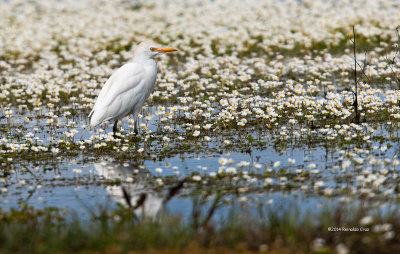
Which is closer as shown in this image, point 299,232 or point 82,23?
point 299,232

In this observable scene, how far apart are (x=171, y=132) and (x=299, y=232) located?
17.6ft

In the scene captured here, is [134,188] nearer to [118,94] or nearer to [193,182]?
[193,182]

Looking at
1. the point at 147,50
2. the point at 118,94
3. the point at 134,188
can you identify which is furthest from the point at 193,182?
the point at 147,50

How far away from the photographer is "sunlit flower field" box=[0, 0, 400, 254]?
7.18m

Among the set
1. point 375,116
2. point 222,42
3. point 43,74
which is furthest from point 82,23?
point 375,116

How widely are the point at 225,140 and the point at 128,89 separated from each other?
2036mm

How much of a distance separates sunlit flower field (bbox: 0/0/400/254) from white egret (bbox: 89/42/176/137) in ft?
0.96

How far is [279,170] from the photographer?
862cm

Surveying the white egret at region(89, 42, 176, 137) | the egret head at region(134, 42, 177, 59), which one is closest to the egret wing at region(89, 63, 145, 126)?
the white egret at region(89, 42, 176, 137)

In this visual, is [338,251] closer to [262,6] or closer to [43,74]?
[43,74]

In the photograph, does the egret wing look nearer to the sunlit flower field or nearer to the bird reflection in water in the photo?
the sunlit flower field

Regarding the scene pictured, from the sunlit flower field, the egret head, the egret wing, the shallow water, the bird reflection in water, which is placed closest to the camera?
the sunlit flower field

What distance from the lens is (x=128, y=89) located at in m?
11.1

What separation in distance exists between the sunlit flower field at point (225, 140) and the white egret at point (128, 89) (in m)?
0.29
